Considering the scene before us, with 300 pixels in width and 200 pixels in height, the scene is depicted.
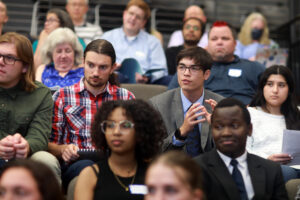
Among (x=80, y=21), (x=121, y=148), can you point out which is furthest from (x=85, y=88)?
(x=80, y=21)

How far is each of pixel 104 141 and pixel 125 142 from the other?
21 centimetres

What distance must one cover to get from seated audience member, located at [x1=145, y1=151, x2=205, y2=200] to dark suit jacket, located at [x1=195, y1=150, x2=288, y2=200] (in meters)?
0.46

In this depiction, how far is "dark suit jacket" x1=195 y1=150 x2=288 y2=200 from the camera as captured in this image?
2971 mm

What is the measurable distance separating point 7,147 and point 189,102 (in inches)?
58.0

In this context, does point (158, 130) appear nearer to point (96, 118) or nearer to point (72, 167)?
point (96, 118)

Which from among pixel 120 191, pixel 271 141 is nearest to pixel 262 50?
pixel 271 141

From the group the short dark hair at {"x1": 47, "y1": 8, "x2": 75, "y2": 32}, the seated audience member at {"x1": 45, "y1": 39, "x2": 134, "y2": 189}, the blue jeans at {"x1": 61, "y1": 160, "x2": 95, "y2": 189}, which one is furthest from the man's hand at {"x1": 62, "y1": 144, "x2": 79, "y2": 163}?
the short dark hair at {"x1": 47, "y1": 8, "x2": 75, "y2": 32}

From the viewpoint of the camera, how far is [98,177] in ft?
10.0

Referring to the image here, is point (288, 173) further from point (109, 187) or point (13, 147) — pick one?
point (13, 147)

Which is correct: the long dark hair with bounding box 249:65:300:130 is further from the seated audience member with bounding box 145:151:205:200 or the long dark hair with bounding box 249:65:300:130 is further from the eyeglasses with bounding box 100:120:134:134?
the seated audience member with bounding box 145:151:205:200

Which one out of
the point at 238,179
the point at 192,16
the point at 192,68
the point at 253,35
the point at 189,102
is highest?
the point at 192,16

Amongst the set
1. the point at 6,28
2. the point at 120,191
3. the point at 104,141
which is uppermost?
the point at 6,28

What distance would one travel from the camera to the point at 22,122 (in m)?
3.53

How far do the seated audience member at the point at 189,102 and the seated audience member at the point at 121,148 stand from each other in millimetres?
511
